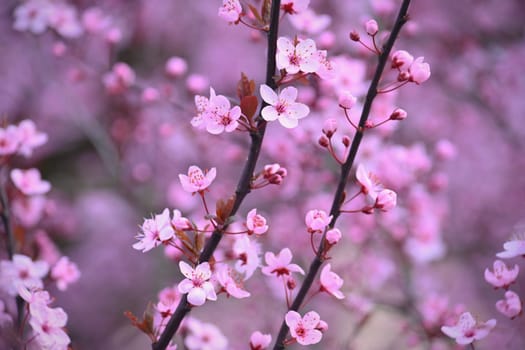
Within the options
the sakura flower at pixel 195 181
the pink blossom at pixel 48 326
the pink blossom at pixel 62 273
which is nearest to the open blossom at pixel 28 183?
the pink blossom at pixel 62 273

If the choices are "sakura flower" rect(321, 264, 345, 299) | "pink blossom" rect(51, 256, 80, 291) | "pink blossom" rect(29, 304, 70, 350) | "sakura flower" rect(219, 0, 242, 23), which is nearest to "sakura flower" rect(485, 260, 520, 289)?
"sakura flower" rect(321, 264, 345, 299)

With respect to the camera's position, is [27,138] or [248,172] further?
[27,138]

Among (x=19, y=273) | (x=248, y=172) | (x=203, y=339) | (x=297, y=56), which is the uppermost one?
(x=297, y=56)

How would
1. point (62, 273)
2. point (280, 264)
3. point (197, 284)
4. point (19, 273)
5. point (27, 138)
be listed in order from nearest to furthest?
point (197, 284) < point (280, 264) < point (19, 273) < point (62, 273) < point (27, 138)

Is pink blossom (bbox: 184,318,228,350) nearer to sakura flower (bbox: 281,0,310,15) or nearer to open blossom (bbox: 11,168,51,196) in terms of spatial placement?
open blossom (bbox: 11,168,51,196)

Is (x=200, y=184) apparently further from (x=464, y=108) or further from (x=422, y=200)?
(x=464, y=108)

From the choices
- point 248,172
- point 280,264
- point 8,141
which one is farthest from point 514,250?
point 8,141

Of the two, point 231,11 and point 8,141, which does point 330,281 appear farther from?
point 8,141
